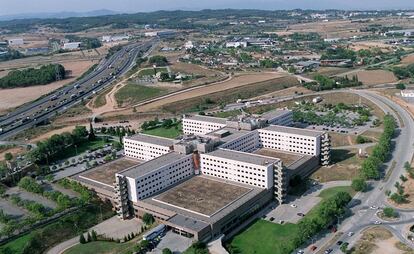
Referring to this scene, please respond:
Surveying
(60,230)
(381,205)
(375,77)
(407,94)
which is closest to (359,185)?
(381,205)

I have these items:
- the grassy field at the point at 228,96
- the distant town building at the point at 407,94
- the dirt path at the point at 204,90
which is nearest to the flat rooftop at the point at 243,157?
the grassy field at the point at 228,96

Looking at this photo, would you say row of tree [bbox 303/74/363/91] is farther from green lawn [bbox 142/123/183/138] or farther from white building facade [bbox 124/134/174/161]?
white building facade [bbox 124/134/174/161]

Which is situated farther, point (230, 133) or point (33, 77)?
point (33, 77)

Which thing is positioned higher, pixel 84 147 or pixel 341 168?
pixel 341 168

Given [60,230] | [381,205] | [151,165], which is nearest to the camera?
[60,230]

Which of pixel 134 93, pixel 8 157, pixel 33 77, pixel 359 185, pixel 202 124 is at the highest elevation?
pixel 33 77

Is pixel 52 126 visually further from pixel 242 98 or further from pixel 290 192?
pixel 290 192

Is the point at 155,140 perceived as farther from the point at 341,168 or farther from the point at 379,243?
the point at 379,243

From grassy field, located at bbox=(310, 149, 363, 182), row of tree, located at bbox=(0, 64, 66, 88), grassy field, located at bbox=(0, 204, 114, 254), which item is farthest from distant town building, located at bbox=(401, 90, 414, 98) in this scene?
row of tree, located at bbox=(0, 64, 66, 88)

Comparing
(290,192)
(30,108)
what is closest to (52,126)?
(30,108)
